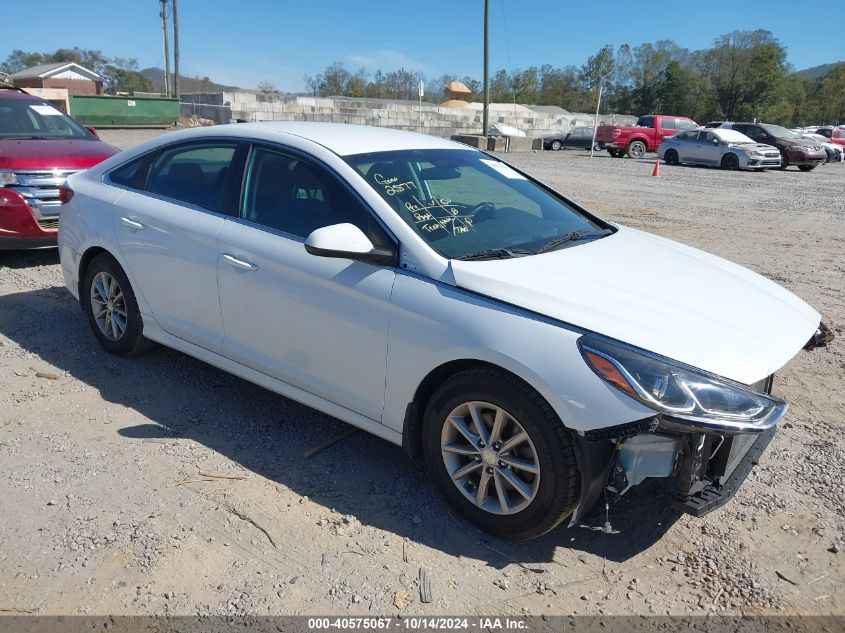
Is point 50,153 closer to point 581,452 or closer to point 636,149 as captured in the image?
point 581,452

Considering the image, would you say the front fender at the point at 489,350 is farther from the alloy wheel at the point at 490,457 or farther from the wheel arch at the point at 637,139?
the wheel arch at the point at 637,139

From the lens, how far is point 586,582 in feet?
9.23

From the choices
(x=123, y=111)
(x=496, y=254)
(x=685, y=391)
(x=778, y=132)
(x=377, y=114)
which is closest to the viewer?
(x=685, y=391)

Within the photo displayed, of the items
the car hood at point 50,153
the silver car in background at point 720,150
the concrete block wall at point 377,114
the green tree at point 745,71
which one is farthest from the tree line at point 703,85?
the car hood at point 50,153

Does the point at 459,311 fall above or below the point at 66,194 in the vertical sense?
below

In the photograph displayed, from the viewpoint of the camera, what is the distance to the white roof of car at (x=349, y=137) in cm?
376

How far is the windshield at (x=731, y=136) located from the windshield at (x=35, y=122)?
73.0 feet

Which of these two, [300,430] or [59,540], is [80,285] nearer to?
[300,430]

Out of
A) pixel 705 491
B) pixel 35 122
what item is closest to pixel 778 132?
pixel 35 122

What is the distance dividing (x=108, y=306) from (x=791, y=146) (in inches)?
1028

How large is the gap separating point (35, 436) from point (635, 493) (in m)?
3.26

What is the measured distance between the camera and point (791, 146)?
2488cm

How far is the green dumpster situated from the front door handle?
31.3 m

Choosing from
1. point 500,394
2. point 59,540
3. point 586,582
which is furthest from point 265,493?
point 586,582
